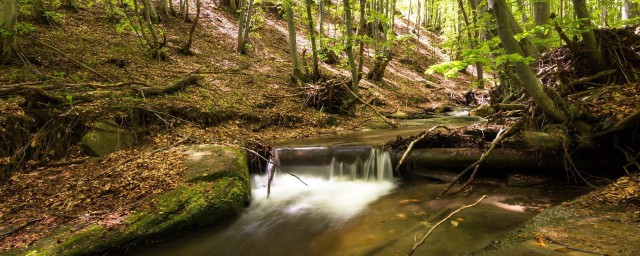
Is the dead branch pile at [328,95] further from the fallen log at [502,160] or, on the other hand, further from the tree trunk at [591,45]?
the tree trunk at [591,45]

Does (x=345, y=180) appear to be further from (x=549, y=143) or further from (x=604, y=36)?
(x=604, y=36)

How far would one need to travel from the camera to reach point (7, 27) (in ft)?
24.8

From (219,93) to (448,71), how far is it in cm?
790

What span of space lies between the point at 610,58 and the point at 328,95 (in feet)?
25.0

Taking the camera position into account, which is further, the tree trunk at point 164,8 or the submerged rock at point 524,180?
the tree trunk at point 164,8

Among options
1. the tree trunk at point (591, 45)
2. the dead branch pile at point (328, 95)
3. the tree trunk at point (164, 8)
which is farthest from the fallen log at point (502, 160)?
the tree trunk at point (164, 8)

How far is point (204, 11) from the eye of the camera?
19.5m

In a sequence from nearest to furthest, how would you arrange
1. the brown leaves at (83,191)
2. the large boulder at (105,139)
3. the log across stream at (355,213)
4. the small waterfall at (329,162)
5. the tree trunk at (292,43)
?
the brown leaves at (83,191) → the log across stream at (355,213) → the large boulder at (105,139) → the small waterfall at (329,162) → the tree trunk at (292,43)

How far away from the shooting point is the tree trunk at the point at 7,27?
24.8 feet

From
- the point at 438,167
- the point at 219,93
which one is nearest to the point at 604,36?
the point at 438,167

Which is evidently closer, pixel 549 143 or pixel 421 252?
pixel 421 252

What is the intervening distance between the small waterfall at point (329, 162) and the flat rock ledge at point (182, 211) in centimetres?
126

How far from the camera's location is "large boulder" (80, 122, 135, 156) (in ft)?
20.0

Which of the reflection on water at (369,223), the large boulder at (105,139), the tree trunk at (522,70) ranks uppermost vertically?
the tree trunk at (522,70)
